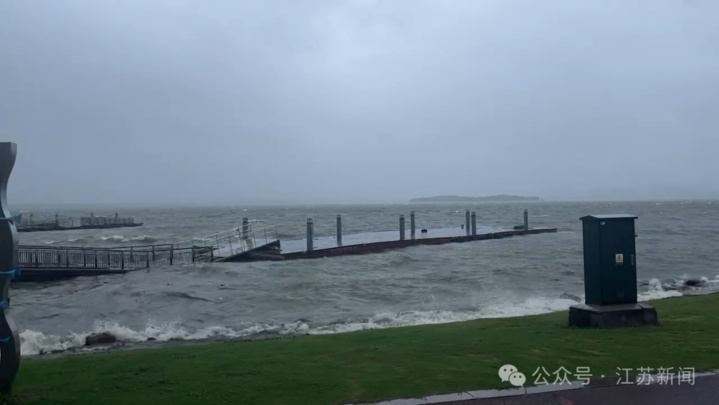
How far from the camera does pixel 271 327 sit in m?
13.5

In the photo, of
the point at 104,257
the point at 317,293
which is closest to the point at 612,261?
the point at 317,293

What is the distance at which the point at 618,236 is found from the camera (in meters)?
8.87

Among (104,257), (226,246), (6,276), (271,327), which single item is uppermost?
(6,276)

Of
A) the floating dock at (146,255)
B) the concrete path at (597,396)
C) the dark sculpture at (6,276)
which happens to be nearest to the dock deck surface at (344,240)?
the floating dock at (146,255)

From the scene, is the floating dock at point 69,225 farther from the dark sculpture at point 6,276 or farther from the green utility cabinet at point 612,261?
the green utility cabinet at point 612,261

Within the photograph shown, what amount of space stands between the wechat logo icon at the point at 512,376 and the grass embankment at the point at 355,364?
0.09 meters

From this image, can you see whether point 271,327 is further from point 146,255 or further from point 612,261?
point 146,255

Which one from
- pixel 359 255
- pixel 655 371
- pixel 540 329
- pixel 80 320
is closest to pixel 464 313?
pixel 540 329

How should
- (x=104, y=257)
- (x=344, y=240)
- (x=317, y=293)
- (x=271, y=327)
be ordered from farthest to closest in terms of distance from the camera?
(x=344, y=240) < (x=104, y=257) < (x=317, y=293) < (x=271, y=327)

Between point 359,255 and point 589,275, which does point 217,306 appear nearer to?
point 589,275

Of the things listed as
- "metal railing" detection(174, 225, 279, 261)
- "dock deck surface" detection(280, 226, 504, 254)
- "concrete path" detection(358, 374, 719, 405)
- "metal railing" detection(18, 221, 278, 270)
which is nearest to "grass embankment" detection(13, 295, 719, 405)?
"concrete path" detection(358, 374, 719, 405)

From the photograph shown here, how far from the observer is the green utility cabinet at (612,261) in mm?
8758

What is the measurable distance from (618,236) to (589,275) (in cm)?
71

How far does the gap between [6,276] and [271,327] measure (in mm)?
8389
